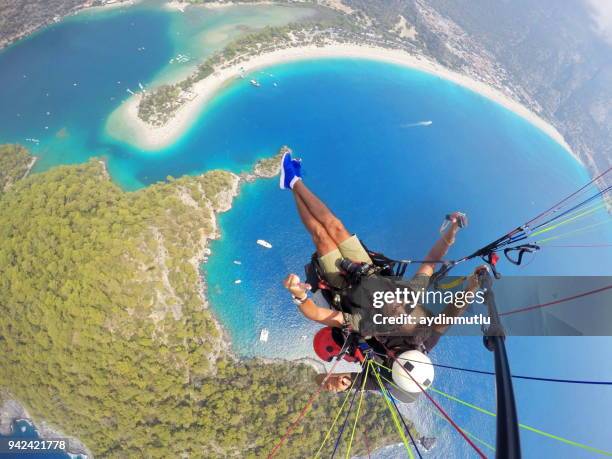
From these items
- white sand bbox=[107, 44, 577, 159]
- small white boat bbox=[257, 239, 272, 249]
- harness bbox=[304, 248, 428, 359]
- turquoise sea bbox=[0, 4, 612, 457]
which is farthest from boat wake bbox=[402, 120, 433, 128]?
harness bbox=[304, 248, 428, 359]

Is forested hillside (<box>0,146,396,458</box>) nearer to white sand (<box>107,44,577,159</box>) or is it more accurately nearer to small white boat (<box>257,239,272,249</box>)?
small white boat (<box>257,239,272,249</box>)

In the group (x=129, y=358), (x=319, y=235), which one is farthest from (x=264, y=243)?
(x=319, y=235)

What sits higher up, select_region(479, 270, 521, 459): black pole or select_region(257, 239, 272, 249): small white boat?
select_region(479, 270, 521, 459): black pole

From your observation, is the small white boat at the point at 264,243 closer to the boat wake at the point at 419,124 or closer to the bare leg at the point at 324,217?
the bare leg at the point at 324,217

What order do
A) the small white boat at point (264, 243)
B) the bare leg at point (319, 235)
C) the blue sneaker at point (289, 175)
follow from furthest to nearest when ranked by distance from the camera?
the small white boat at point (264, 243)
the blue sneaker at point (289, 175)
the bare leg at point (319, 235)

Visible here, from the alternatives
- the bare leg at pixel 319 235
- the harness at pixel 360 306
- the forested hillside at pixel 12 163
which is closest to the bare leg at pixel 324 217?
the bare leg at pixel 319 235

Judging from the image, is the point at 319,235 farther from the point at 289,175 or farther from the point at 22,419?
the point at 22,419
